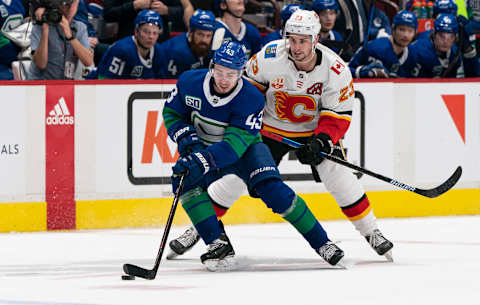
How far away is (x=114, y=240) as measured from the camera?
6.08 metres

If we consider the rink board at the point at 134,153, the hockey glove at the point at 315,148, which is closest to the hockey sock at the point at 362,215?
the hockey glove at the point at 315,148

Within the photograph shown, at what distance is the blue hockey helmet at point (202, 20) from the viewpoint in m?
6.94

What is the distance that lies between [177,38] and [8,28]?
3.74 ft

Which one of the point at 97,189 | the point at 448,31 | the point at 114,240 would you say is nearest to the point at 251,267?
the point at 114,240

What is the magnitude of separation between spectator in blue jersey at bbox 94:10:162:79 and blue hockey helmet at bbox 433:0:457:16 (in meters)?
2.65

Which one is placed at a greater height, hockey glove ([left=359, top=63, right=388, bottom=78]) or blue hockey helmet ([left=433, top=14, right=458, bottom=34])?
blue hockey helmet ([left=433, top=14, right=458, bottom=34])

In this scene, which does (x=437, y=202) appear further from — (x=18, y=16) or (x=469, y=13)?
(x=18, y=16)

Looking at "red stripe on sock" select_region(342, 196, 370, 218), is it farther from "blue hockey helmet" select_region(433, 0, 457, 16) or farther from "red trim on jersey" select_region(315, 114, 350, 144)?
"blue hockey helmet" select_region(433, 0, 457, 16)

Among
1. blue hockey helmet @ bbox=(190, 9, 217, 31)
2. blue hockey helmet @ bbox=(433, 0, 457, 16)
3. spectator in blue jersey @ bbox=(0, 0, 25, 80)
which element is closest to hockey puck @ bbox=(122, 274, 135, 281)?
spectator in blue jersey @ bbox=(0, 0, 25, 80)

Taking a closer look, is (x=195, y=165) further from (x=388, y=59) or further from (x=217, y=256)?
(x=388, y=59)

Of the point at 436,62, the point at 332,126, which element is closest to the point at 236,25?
the point at 436,62

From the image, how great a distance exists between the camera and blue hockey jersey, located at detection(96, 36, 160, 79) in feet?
22.5

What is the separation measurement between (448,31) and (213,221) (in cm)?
379

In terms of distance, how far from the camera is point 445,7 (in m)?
8.41
